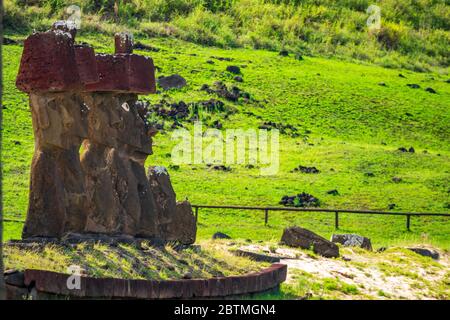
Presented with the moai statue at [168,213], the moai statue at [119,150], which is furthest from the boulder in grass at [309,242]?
the moai statue at [119,150]

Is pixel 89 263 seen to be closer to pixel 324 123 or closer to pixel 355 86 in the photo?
pixel 324 123

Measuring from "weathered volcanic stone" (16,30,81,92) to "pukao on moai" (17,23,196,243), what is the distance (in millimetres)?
15

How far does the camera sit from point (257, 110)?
52750 mm

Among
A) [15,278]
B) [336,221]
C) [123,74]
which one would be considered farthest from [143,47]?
[15,278]

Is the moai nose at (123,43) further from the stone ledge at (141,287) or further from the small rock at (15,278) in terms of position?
the small rock at (15,278)

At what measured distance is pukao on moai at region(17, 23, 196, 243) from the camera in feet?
74.3

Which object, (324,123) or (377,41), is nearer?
(324,123)

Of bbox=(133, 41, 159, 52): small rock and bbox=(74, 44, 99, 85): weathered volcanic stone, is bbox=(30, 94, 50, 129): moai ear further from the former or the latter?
bbox=(133, 41, 159, 52): small rock

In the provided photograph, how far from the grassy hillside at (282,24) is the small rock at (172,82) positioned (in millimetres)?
5635

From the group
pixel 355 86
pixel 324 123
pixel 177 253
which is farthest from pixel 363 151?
pixel 177 253

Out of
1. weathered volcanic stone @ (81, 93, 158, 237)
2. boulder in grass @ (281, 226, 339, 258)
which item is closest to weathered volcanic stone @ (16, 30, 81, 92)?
weathered volcanic stone @ (81, 93, 158, 237)

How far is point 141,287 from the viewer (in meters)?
21.2

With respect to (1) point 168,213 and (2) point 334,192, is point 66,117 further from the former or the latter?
(2) point 334,192

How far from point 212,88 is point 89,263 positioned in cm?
3176
